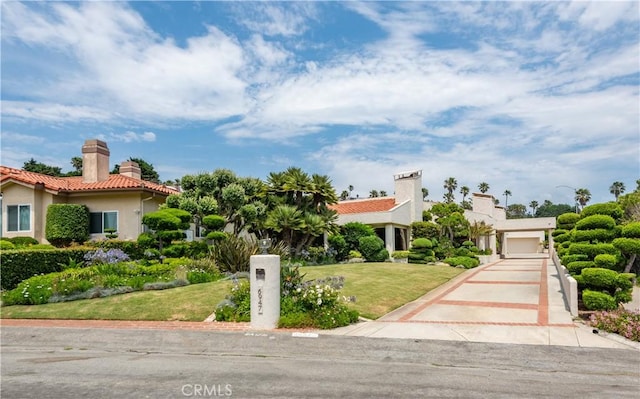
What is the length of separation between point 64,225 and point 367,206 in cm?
1929

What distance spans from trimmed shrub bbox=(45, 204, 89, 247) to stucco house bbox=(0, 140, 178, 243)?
827 mm

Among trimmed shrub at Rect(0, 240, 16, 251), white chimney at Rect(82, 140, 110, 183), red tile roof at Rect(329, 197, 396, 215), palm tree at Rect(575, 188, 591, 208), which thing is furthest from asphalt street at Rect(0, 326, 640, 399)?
palm tree at Rect(575, 188, 591, 208)

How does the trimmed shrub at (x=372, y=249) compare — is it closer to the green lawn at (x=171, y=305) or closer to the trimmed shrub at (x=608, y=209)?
the green lawn at (x=171, y=305)

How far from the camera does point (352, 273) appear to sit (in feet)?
63.3

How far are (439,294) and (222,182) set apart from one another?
1357cm

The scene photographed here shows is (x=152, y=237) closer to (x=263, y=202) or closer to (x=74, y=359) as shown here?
(x=263, y=202)

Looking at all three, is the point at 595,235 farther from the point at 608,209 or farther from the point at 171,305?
the point at 171,305

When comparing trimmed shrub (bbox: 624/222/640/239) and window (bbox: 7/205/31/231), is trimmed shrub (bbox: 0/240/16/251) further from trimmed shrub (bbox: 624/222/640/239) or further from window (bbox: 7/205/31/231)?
trimmed shrub (bbox: 624/222/640/239)

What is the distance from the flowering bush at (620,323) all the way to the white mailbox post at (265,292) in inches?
284

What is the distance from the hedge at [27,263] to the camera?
50.2ft

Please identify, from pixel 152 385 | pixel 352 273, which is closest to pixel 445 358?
pixel 152 385

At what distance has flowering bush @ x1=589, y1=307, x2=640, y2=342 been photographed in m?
9.48

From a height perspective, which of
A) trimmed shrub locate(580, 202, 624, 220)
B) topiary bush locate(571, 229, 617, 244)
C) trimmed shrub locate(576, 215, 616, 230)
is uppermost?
trimmed shrub locate(580, 202, 624, 220)

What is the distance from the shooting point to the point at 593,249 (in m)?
13.2
